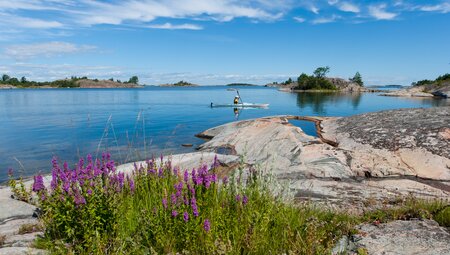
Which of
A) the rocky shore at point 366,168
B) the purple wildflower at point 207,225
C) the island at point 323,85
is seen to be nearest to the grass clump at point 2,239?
the rocky shore at point 366,168

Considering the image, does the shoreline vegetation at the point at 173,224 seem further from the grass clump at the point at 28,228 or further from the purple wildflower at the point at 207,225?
the grass clump at the point at 28,228

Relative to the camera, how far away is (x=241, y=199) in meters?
5.21

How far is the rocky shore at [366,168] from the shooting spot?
16.3ft

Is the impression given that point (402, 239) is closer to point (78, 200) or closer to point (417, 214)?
point (417, 214)

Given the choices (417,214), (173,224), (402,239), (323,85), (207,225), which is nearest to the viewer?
(207,225)

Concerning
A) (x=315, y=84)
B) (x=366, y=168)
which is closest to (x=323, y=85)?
(x=315, y=84)

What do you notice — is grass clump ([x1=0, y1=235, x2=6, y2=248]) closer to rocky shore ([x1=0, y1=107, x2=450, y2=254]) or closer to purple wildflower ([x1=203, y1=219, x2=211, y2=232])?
rocky shore ([x1=0, y1=107, x2=450, y2=254])

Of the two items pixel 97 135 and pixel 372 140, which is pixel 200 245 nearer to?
pixel 372 140

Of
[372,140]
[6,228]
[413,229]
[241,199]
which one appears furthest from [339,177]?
[6,228]

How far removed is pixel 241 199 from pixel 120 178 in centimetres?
223

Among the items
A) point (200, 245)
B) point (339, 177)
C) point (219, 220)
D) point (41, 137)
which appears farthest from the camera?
point (41, 137)

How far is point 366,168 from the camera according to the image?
10398 mm

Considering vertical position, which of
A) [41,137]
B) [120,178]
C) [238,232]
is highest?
[120,178]

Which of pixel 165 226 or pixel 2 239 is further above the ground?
pixel 165 226
